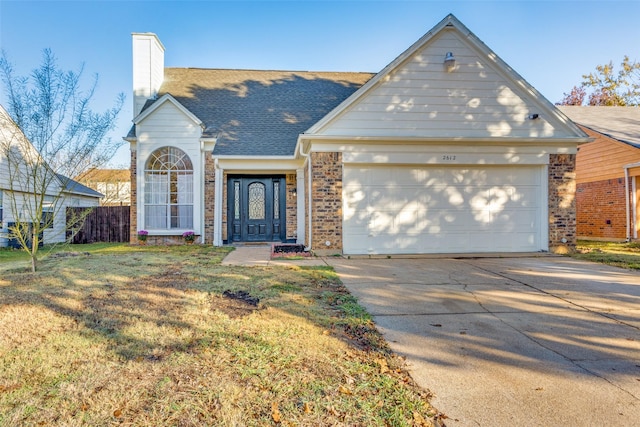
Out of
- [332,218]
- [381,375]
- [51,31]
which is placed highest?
[51,31]

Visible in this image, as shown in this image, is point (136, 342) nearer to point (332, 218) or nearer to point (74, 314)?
point (74, 314)

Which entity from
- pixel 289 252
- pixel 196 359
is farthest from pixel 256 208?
pixel 196 359

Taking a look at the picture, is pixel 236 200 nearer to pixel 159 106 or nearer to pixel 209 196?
pixel 209 196

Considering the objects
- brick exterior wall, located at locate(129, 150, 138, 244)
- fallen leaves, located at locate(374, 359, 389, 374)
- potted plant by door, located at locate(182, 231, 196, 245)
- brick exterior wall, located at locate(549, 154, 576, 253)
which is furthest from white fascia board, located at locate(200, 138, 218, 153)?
brick exterior wall, located at locate(549, 154, 576, 253)

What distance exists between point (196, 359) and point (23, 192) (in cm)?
597

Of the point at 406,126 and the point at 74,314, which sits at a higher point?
the point at 406,126

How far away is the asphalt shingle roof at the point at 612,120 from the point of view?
12773 mm

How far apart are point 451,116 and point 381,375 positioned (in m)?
7.77

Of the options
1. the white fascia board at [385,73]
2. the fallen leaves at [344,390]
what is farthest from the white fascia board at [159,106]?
the fallen leaves at [344,390]

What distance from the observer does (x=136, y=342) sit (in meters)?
2.97

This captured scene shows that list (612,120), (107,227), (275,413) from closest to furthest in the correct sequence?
(275,413), (107,227), (612,120)

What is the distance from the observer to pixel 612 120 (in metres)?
15.0

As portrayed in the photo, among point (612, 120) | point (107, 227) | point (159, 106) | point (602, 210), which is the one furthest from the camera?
point (612, 120)

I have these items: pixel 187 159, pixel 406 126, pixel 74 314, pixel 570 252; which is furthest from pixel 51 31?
pixel 570 252
